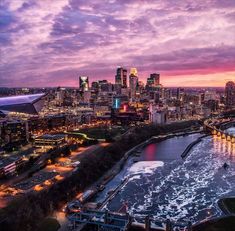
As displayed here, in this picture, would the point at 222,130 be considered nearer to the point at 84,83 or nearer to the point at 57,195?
the point at 57,195

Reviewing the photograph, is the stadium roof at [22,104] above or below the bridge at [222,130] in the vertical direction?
above

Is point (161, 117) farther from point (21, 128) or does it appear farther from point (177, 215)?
point (177, 215)

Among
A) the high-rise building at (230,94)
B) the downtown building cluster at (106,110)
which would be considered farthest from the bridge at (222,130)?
the high-rise building at (230,94)

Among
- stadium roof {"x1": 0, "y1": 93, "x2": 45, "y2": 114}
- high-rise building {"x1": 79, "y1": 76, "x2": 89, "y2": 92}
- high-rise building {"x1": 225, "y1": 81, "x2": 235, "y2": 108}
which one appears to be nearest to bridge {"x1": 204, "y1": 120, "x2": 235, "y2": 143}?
stadium roof {"x1": 0, "y1": 93, "x2": 45, "y2": 114}

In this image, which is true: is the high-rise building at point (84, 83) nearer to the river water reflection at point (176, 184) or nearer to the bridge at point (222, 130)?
the bridge at point (222, 130)

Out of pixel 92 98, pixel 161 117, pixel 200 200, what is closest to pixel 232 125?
pixel 161 117

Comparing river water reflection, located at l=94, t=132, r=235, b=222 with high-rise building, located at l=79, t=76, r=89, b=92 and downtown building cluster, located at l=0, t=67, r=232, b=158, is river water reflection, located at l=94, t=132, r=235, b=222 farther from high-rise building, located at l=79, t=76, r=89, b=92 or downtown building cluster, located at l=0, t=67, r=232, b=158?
high-rise building, located at l=79, t=76, r=89, b=92

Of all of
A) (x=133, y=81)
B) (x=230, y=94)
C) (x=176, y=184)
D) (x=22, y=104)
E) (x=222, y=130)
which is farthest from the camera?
(x=133, y=81)

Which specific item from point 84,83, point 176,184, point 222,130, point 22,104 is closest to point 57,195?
point 176,184
